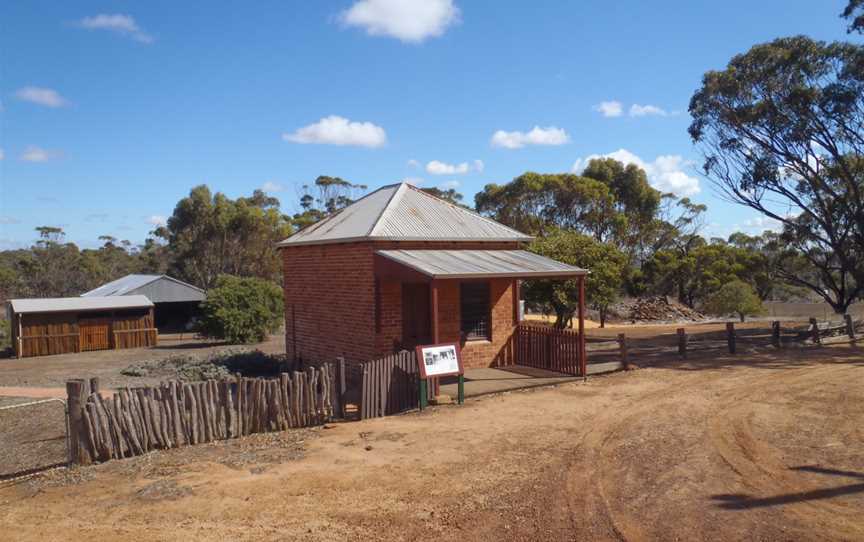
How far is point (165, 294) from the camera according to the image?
119ft

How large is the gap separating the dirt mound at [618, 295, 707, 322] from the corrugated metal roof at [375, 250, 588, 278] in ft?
87.2

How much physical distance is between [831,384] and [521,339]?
6.75 m

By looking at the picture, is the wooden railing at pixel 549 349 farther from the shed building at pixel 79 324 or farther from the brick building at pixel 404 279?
the shed building at pixel 79 324

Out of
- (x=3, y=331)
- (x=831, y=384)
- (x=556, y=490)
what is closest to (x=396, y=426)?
(x=556, y=490)

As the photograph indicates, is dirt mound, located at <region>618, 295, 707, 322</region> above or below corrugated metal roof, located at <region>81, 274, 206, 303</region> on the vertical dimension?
below

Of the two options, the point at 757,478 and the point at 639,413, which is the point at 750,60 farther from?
the point at 757,478

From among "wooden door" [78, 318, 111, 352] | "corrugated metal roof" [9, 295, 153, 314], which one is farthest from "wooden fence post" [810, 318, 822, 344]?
"wooden door" [78, 318, 111, 352]

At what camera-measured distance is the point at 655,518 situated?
669 cm

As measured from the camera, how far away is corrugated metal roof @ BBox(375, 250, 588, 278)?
12.9 meters

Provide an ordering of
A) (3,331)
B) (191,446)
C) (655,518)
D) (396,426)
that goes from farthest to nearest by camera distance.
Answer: (3,331)
(396,426)
(191,446)
(655,518)

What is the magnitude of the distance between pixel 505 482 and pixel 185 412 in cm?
510

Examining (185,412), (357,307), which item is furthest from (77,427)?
(357,307)

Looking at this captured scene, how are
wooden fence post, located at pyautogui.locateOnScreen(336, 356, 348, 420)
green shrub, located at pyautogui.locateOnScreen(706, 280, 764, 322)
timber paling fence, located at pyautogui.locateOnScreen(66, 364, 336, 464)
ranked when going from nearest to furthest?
timber paling fence, located at pyautogui.locateOnScreen(66, 364, 336, 464)
wooden fence post, located at pyautogui.locateOnScreen(336, 356, 348, 420)
green shrub, located at pyautogui.locateOnScreen(706, 280, 764, 322)

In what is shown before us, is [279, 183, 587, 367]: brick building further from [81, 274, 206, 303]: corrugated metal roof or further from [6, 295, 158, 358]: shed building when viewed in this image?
[81, 274, 206, 303]: corrugated metal roof
